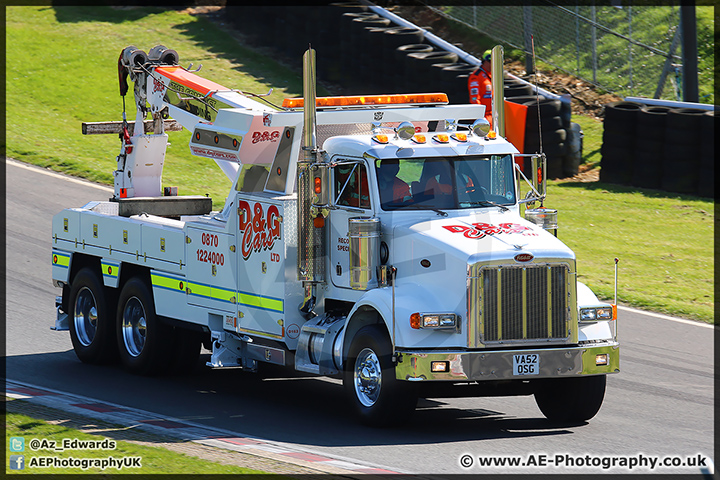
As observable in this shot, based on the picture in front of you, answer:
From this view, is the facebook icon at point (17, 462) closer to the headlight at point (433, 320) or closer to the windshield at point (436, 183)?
the headlight at point (433, 320)

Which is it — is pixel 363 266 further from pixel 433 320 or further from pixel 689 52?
pixel 689 52

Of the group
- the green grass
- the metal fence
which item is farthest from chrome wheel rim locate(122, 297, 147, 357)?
the metal fence

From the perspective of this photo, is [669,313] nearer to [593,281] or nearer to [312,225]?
[593,281]

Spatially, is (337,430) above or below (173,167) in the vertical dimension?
below

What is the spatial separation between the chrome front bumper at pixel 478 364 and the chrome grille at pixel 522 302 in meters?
0.15

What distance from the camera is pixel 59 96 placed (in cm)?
3059

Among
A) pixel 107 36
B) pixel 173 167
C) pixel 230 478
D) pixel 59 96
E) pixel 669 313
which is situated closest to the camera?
pixel 230 478

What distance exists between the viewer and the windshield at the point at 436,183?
12.2 m

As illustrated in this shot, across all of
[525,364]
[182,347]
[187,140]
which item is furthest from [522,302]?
[187,140]

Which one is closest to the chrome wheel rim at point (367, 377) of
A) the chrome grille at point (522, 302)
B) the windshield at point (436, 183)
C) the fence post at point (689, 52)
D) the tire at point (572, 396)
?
the chrome grille at point (522, 302)

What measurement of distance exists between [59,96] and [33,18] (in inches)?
290

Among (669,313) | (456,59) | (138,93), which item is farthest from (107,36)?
(669,313)

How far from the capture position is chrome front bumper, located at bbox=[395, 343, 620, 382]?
36.1 feet

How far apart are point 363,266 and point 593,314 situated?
2358 mm
